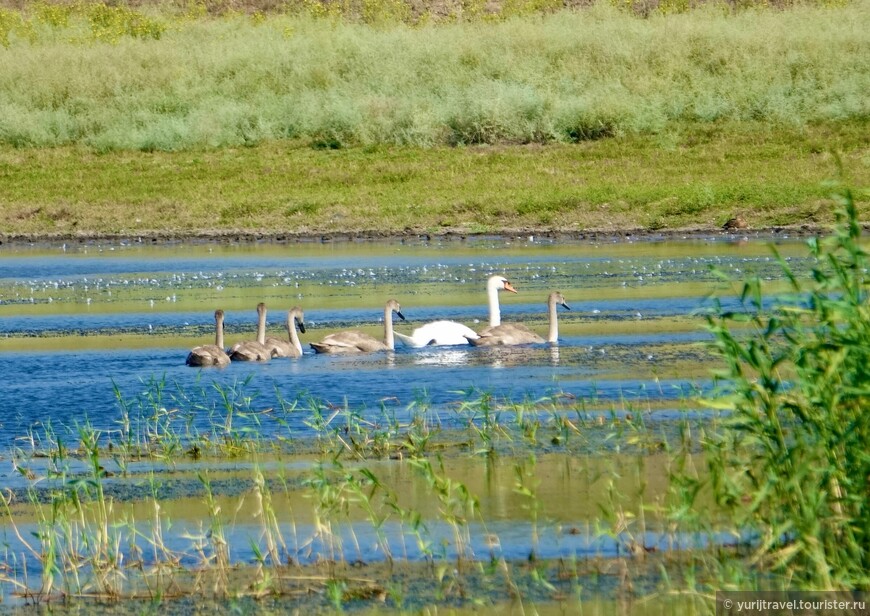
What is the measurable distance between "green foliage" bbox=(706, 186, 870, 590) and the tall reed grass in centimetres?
2925

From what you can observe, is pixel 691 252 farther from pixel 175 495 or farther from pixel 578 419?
pixel 175 495

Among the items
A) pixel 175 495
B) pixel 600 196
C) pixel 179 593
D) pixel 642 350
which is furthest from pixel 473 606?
pixel 600 196

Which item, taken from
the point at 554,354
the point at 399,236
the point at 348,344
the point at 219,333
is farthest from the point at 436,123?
the point at 554,354

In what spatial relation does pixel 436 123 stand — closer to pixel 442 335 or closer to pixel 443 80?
pixel 443 80

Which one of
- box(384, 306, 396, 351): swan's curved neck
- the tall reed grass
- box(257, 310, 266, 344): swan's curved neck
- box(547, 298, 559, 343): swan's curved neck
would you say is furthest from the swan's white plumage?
the tall reed grass

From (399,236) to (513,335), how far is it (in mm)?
14026

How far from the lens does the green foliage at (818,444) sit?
709 centimetres

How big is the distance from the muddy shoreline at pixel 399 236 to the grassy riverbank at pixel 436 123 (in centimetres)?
19

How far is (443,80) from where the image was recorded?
42719 millimetres

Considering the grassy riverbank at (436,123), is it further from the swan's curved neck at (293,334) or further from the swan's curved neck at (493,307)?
the swan's curved neck at (293,334)

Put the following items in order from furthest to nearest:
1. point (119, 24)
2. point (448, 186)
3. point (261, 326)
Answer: point (119, 24)
point (448, 186)
point (261, 326)

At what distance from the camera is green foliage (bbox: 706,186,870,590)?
709 cm

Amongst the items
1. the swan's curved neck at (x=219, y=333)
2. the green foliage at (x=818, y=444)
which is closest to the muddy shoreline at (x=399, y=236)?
the swan's curved neck at (x=219, y=333)

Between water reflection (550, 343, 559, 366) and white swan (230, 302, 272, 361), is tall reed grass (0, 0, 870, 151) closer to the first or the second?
water reflection (550, 343, 559, 366)
